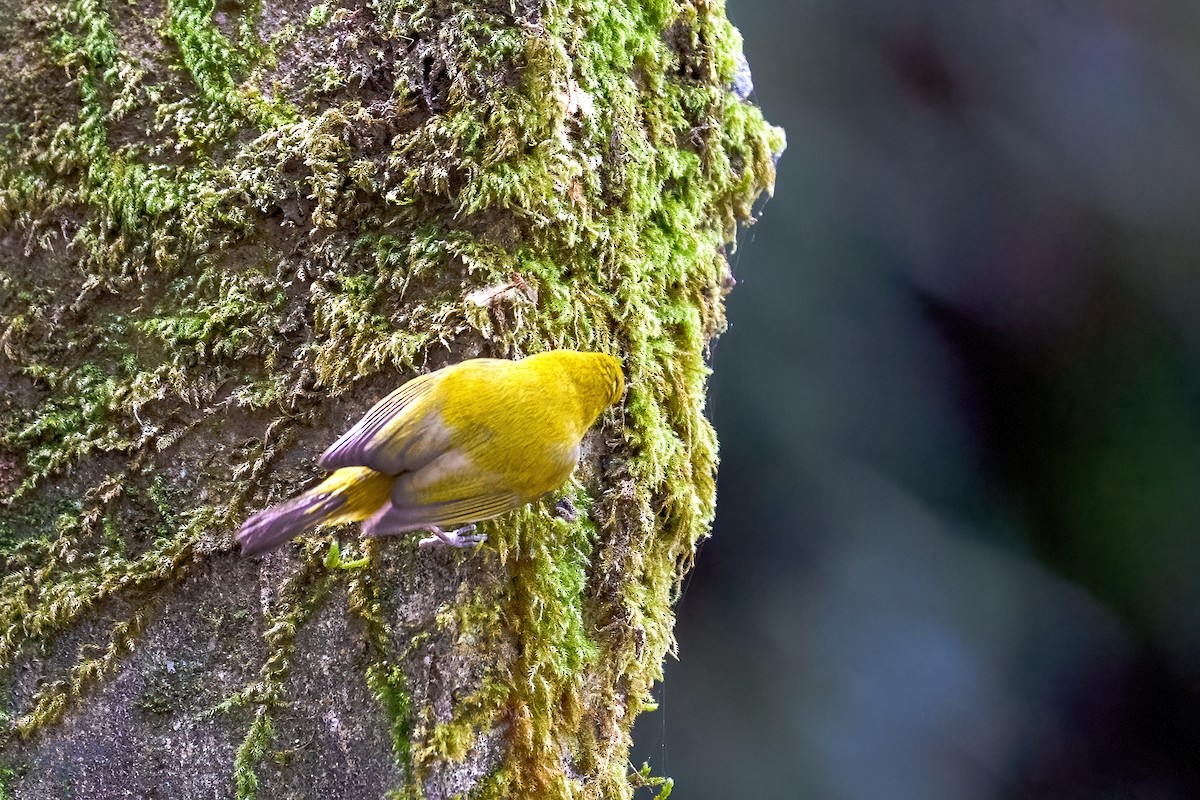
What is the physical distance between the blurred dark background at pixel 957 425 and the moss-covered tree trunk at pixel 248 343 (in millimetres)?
1327

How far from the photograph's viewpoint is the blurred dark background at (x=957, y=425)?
8.14 ft

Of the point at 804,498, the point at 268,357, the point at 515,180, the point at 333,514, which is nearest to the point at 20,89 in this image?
the point at 268,357

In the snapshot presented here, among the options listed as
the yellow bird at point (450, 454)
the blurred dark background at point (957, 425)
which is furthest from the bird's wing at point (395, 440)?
the blurred dark background at point (957, 425)

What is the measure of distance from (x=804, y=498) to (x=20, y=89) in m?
2.56

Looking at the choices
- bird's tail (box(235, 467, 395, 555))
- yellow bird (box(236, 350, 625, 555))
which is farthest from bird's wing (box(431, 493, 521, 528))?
bird's tail (box(235, 467, 395, 555))

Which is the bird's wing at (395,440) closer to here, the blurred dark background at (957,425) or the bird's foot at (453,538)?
the bird's foot at (453,538)

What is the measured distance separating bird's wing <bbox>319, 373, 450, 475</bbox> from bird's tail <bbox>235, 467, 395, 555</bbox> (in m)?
0.05

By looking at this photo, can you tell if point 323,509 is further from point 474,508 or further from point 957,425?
point 957,425

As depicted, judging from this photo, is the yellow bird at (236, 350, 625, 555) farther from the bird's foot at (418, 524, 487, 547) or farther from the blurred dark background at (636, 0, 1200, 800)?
the blurred dark background at (636, 0, 1200, 800)

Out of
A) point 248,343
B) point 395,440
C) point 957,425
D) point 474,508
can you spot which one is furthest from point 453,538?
point 957,425

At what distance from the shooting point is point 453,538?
138 centimetres

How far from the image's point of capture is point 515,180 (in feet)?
5.01

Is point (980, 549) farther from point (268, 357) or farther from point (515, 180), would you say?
point (268, 357)

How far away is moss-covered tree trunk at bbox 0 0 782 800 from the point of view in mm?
1462
